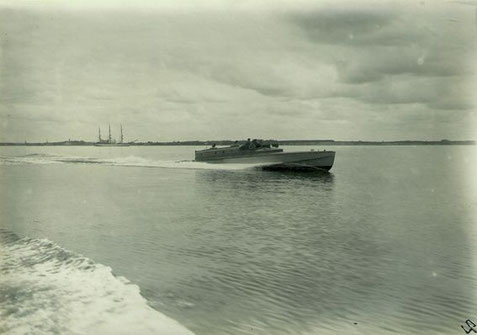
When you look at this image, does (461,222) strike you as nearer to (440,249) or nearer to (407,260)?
(440,249)

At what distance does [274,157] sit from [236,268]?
40.9 m

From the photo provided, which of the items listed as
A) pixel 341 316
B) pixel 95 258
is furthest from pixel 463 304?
pixel 95 258

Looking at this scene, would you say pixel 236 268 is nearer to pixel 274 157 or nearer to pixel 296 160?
pixel 296 160

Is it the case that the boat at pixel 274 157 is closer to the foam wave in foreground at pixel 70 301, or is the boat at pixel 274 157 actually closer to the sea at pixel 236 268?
the sea at pixel 236 268

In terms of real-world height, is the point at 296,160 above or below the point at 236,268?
above

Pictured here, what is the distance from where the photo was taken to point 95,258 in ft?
41.9

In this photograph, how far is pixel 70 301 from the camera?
8.55 meters

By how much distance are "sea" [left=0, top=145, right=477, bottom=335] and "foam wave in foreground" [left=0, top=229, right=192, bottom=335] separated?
3 cm

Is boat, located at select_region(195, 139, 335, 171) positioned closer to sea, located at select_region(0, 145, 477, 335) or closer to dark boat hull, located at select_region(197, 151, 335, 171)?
dark boat hull, located at select_region(197, 151, 335, 171)

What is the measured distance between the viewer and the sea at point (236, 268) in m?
8.20

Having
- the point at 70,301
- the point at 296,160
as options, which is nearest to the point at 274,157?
the point at 296,160

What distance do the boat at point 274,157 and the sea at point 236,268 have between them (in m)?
25.9

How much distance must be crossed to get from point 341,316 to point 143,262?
6238mm

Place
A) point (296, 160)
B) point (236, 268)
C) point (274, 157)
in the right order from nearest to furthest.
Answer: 1. point (236, 268)
2. point (296, 160)
3. point (274, 157)
